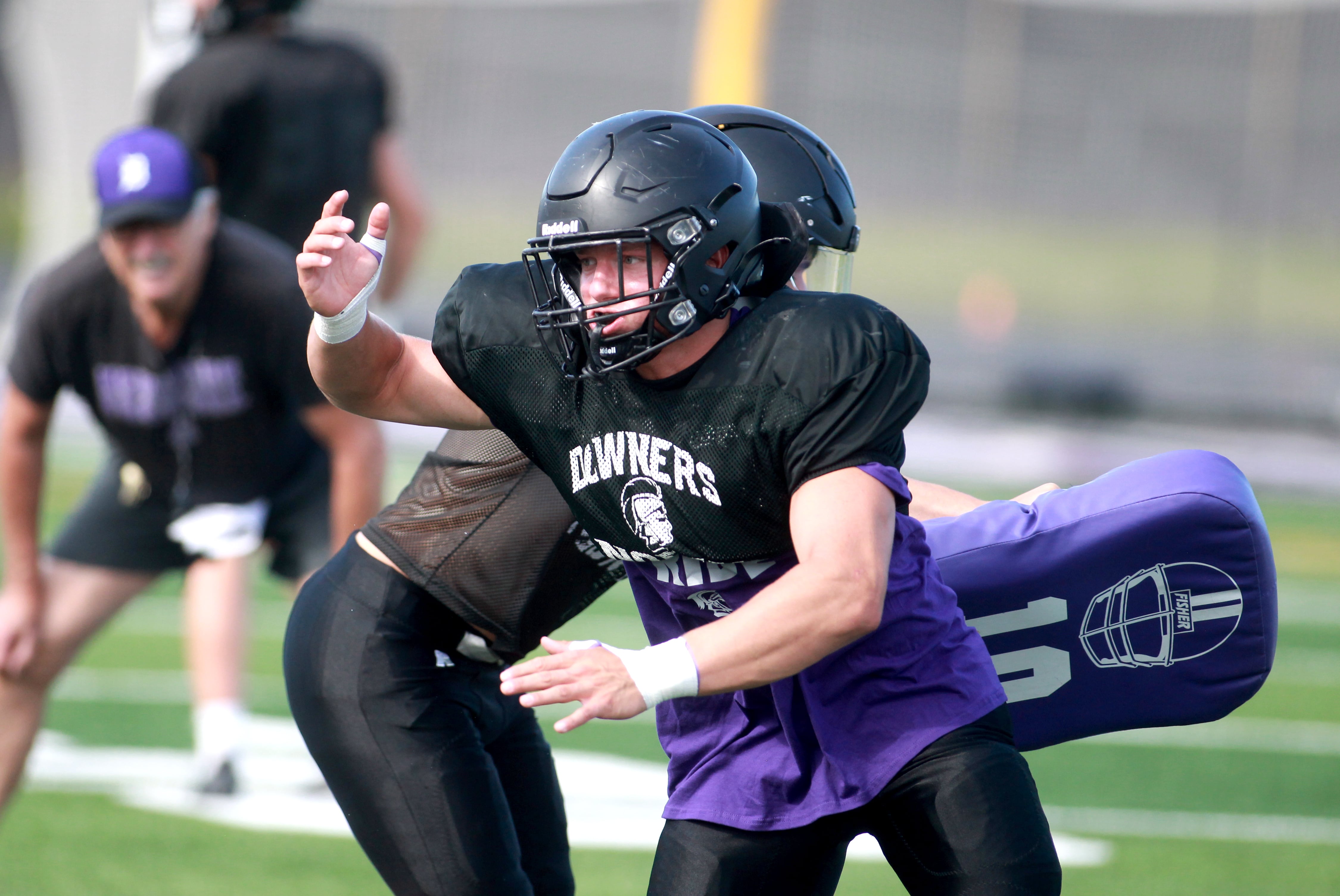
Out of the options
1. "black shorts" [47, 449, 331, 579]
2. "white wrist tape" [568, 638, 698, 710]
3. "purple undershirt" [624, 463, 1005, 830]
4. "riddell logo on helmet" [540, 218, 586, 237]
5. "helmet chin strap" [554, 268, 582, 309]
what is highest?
"riddell logo on helmet" [540, 218, 586, 237]

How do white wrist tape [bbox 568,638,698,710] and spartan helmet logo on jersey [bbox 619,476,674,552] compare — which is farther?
spartan helmet logo on jersey [bbox 619,476,674,552]

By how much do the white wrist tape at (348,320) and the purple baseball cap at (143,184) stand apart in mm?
1822

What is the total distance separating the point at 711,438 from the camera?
2.32m

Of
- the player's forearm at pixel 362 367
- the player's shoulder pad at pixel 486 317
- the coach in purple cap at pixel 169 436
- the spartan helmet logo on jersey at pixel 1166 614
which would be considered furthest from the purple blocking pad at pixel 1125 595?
the coach in purple cap at pixel 169 436

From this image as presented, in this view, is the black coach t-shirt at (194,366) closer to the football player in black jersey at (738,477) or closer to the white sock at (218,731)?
the white sock at (218,731)

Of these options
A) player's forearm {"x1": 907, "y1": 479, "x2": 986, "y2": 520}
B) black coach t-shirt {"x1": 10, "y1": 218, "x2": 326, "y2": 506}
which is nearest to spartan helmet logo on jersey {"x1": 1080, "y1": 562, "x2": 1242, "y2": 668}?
player's forearm {"x1": 907, "y1": 479, "x2": 986, "y2": 520}

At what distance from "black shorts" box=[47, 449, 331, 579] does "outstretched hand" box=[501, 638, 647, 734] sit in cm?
255

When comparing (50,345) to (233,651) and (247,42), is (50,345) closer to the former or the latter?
(233,651)

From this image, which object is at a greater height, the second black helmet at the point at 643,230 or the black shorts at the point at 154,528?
the second black helmet at the point at 643,230

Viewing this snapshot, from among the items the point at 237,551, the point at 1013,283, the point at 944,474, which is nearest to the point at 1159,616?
the point at 237,551

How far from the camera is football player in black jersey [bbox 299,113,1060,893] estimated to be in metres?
2.22

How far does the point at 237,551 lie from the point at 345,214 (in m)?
1.23

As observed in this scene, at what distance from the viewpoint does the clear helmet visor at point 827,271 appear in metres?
2.88

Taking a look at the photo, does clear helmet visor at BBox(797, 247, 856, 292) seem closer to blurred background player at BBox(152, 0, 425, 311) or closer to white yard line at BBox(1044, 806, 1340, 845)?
white yard line at BBox(1044, 806, 1340, 845)
